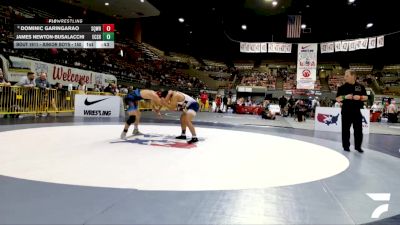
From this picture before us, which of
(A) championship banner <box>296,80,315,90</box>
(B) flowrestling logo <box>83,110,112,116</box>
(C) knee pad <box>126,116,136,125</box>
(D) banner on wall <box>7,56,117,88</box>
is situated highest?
(D) banner on wall <box>7,56,117,88</box>

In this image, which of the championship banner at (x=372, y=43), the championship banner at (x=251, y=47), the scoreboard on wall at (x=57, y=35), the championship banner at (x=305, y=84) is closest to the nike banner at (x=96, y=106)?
the scoreboard on wall at (x=57, y=35)

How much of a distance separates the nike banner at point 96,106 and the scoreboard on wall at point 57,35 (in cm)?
206

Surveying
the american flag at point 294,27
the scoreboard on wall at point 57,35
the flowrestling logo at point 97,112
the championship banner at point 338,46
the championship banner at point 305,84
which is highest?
the american flag at point 294,27

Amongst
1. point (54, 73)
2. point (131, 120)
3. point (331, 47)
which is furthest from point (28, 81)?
point (331, 47)

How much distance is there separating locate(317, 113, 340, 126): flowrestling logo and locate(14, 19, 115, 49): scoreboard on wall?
8.43 meters

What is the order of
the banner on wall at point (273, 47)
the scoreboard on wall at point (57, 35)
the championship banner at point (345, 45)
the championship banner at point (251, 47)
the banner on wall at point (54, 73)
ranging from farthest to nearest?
the championship banner at point (251, 47) → the banner on wall at point (273, 47) → the championship banner at point (345, 45) → the banner on wall at point (54, 73) → the scoreboard on wall at point (57, 35)

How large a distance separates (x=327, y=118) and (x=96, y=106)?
8550mm

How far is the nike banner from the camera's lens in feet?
39.6

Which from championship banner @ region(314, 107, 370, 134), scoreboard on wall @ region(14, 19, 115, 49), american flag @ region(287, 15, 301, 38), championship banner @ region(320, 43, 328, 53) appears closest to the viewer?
championship banner @ region(314, 107, 370, 134)

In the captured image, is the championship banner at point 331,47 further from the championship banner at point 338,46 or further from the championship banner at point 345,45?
the championship banner at point 345,45

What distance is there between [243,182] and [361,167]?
2.03 metres

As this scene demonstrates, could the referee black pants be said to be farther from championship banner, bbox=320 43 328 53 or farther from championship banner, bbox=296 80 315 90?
championship banner, bbox=320 43 328 53

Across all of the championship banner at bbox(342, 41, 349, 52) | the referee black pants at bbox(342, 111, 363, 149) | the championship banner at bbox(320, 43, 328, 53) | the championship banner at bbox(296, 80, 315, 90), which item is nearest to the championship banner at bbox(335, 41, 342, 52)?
the championship banner at bbox(342, 41, 349, 52)

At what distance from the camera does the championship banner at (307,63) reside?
1447 centimetres
